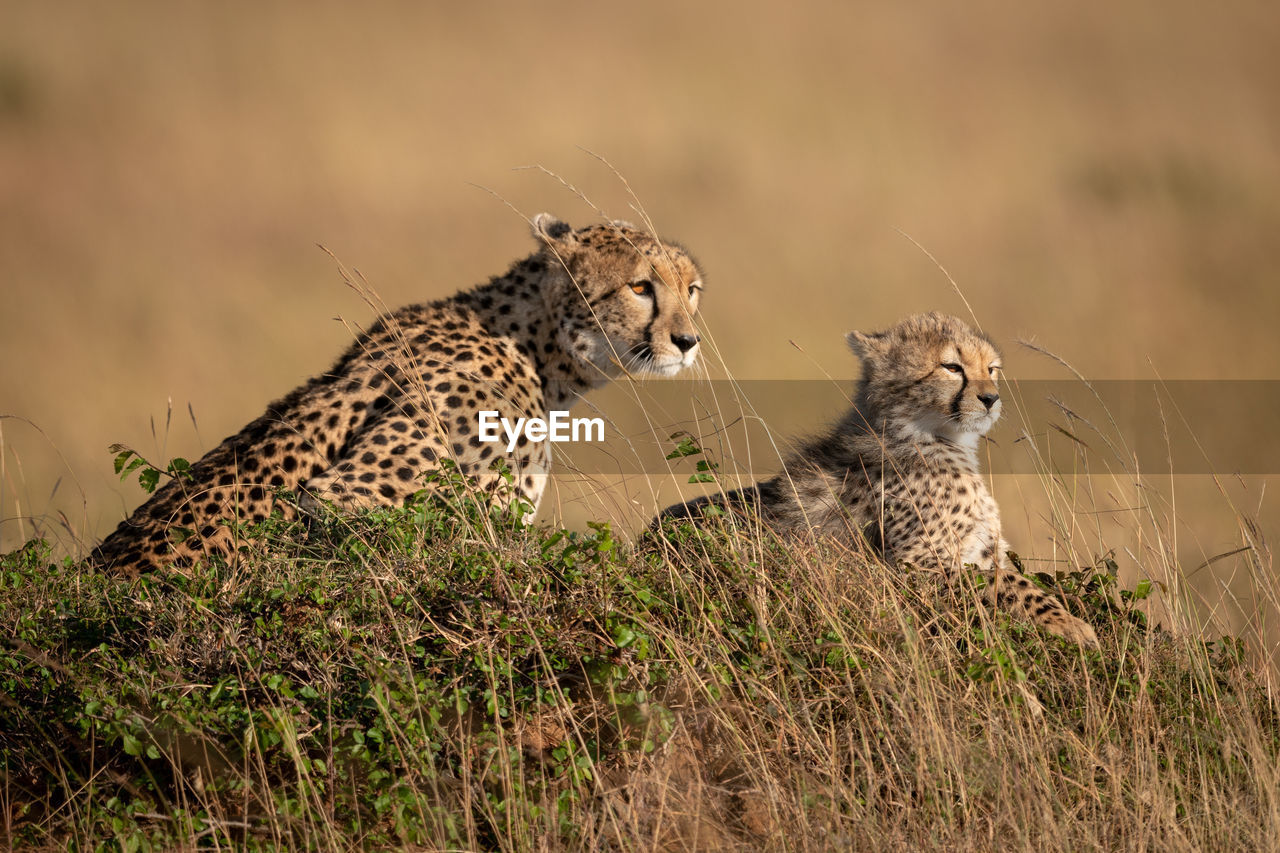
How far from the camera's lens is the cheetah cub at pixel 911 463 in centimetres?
384

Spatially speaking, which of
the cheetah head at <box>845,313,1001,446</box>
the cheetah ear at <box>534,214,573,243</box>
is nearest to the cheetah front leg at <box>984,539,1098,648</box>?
the cheetah head at <box>845,313,1001,446</box>

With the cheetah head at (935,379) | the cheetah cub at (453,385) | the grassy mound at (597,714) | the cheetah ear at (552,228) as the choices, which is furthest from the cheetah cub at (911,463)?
the cheetah ear at (552,228)

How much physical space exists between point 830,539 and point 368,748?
145 centimetres

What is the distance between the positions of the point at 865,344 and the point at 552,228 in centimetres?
121

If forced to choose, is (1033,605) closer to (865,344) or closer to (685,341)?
(865,344)

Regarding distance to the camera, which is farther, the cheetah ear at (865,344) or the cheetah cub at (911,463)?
the cheetah ear at (865,344)

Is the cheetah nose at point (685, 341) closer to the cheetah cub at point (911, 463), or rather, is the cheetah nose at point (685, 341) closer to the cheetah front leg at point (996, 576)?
the cheetah cub at point (911, 463)

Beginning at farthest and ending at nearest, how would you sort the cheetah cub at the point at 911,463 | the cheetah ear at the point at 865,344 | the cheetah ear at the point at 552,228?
the cheetah ear at the point at 552,228 < the cheetah ear at the point at 865,344 < the cheetah cub at the point at 911,463

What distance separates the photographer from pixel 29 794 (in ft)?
9.32

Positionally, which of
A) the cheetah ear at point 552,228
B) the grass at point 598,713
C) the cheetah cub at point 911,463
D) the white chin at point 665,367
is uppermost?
the cheetah ear at point 552,228

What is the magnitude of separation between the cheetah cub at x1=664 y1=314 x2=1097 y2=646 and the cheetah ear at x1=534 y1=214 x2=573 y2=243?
108 cm

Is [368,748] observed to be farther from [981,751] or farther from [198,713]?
[981,751]

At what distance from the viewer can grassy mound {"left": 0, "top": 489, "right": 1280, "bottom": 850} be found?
258 centimetres

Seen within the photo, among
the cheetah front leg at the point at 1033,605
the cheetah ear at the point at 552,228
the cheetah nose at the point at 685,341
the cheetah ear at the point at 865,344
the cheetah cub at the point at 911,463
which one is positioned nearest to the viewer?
the cheetah front leg at the point at 1033,605
